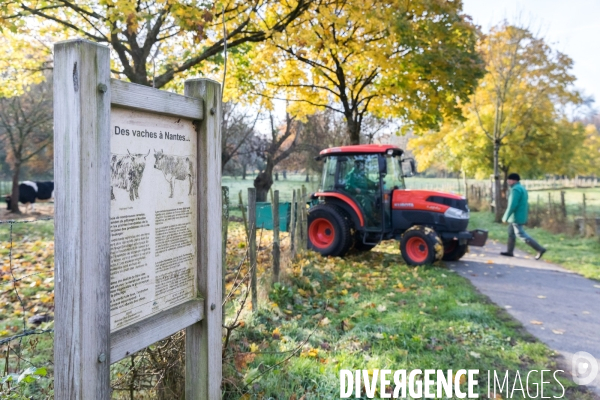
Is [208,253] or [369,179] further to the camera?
[369,179]

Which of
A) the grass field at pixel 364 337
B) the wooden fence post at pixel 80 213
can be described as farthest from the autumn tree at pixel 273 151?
the wooden fence post at pixel 80 213

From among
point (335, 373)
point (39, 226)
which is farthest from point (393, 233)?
point (39, 226)

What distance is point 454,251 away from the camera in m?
9.46

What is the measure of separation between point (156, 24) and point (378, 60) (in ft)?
18.4

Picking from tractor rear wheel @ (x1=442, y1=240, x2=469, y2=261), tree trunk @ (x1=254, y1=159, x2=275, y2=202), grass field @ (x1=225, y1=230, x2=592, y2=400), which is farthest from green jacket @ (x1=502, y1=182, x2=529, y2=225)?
tree trunk @ (x1=254, y1=159, x2=275, y2=202)

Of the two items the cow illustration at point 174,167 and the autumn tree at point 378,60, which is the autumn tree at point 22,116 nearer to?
the autumn tree at point 378,60

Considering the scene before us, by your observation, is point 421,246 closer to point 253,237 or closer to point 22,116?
point 253,237

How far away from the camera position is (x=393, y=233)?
933 cm

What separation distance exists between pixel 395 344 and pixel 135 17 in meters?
5.60

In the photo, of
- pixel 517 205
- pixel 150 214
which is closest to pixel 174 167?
pixel 150 214

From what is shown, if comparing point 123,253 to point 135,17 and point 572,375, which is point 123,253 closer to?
point 572,375

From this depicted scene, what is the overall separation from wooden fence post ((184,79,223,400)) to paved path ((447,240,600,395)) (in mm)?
3269

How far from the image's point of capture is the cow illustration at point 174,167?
216 cm

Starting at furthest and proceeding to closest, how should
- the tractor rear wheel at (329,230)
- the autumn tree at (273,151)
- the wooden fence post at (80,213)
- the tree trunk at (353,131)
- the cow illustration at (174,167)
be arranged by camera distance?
the autumn tree at (273,151) < the tree trunk at (353,131) < the tractor rear wheel at (329,230) < the cow illustration at (174,167) < the wooden fence post at (80,213)
